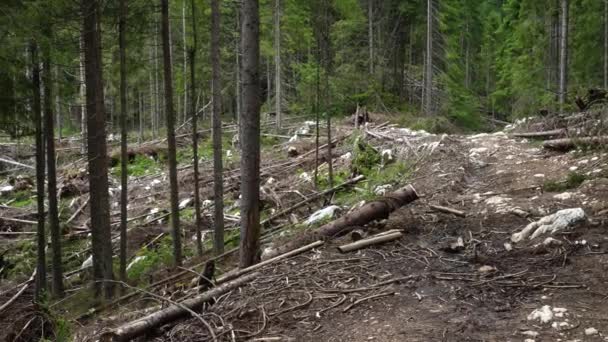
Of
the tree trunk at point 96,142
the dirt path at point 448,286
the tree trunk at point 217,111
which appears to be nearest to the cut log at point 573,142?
the dirt path at point 448,286

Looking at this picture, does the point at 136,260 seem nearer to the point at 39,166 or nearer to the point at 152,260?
the point at 152,260

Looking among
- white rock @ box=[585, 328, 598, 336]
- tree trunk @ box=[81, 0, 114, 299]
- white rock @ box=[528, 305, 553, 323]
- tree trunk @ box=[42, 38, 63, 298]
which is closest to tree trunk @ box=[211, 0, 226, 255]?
tree trunk @ box=[81, 0, 114, 299]

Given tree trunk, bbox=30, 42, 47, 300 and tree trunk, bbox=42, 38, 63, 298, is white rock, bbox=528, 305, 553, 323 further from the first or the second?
tree trunk, bbox=30, 42, 47, 300

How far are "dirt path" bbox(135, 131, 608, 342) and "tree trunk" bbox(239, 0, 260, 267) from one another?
0.50m

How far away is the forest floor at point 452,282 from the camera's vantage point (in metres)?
4.30

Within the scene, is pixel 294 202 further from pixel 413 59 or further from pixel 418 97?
pixel 413 59

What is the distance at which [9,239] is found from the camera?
550 inches

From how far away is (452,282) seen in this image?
511cm

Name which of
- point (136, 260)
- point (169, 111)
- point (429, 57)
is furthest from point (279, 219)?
point (429, 57)

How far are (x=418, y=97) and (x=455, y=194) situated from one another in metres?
20.9

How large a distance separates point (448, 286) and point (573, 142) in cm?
582

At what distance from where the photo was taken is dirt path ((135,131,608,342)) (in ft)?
14.0

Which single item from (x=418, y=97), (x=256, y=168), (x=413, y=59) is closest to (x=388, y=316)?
(x=256, y=168)

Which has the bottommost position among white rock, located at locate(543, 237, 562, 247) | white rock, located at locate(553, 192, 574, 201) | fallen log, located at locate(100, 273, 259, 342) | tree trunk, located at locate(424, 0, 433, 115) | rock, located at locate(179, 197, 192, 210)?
rock, located at locate(179, 197, 192, 210)
